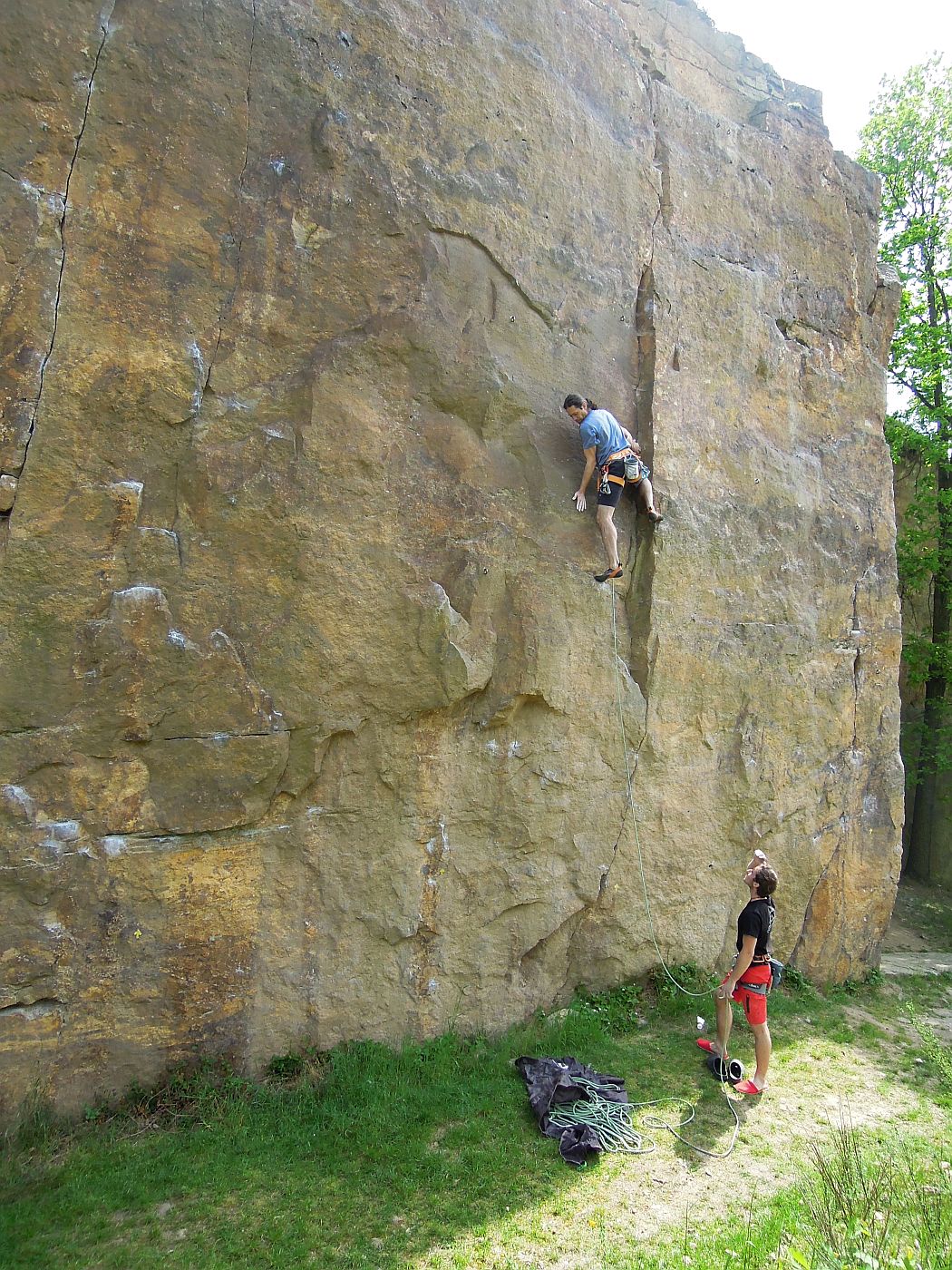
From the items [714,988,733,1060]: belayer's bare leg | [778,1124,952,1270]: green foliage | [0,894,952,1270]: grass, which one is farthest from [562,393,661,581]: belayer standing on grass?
[778,1124,952,1270]: green foliage

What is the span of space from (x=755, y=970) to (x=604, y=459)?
3424 mm

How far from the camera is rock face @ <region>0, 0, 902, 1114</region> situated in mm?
4180

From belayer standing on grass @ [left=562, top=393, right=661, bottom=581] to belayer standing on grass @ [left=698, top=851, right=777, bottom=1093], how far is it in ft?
7.35

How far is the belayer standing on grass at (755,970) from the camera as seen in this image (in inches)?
197

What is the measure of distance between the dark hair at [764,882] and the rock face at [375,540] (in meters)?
1.06

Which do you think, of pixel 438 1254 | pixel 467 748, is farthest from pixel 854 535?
pixel 438 1254

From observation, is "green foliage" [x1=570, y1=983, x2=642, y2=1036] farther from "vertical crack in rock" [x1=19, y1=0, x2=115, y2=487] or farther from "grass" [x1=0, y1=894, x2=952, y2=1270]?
"vertical crack in rock" [x1=19, y1=0, x2=115, y2=487]

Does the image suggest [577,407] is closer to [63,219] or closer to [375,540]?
[375,540]

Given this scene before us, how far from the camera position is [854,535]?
303 inches

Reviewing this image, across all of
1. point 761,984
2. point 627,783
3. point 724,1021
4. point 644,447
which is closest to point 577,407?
point 644,447

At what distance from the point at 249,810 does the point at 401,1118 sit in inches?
70.9

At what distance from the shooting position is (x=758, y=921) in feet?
16.3

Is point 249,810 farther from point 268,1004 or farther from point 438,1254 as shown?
point 438,1254

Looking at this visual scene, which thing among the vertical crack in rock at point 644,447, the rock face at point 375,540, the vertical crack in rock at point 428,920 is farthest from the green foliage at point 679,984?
the vertical crack in rock at point 644,447
